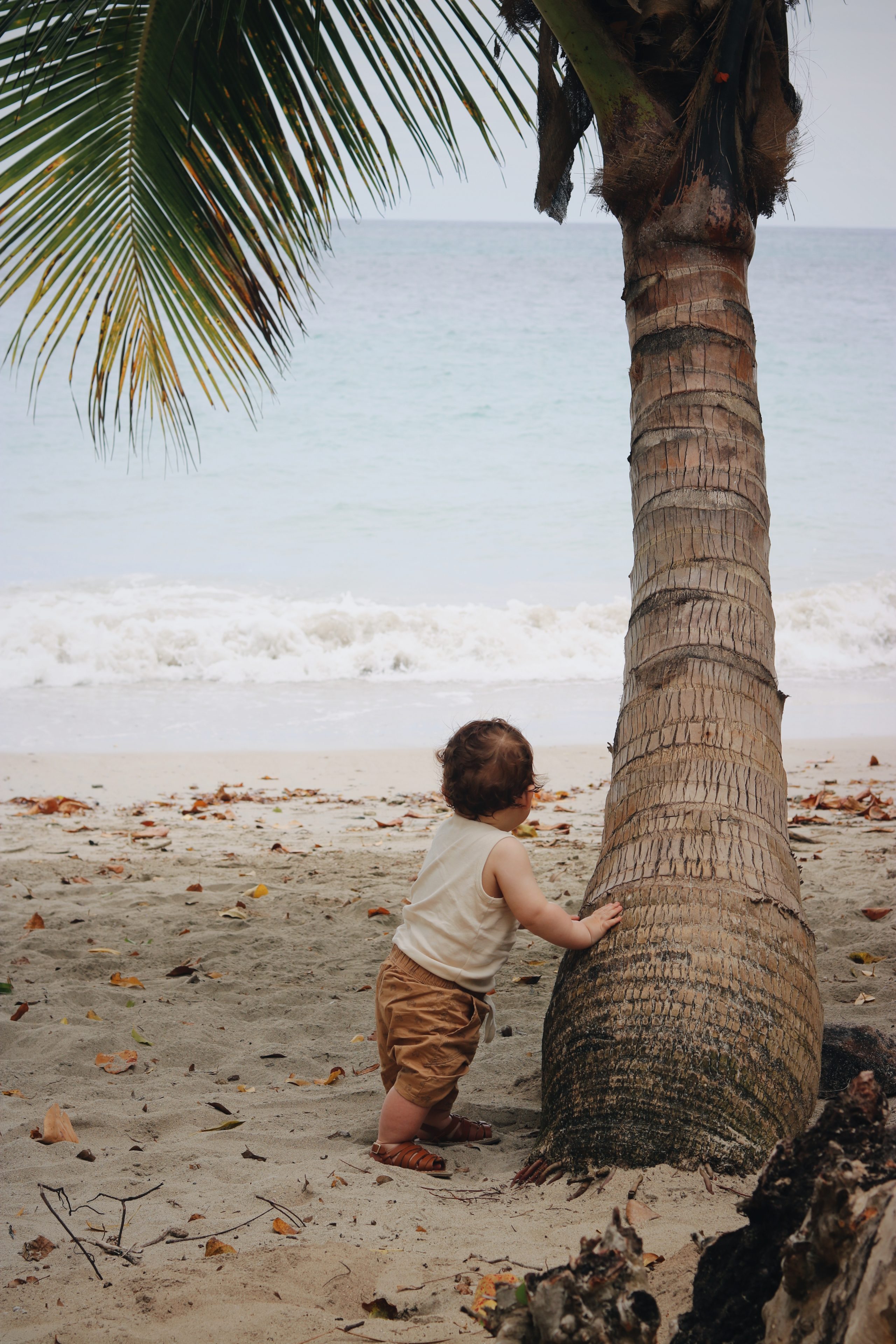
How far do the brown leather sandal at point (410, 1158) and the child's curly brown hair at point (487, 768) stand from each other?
81 cm

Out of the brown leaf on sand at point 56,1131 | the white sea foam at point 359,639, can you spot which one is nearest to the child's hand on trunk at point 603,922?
the brown leaf on sand at point 56,1131

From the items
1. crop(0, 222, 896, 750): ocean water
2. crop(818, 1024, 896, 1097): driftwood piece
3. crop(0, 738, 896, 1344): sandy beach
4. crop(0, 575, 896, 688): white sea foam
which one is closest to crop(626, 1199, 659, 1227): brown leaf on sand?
crop(0, 738, 896, 1344): sandy beach

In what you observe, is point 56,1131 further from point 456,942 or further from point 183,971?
point 183,971

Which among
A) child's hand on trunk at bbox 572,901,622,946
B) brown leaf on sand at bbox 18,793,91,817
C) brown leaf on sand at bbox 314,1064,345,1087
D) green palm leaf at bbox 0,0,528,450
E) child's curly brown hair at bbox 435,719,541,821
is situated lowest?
brown leaf on sand at bbox 314,1064,345,1087

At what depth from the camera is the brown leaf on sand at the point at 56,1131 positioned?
2.46 m

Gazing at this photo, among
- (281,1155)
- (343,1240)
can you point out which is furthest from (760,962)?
(281,1155)

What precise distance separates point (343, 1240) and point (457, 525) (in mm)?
19049

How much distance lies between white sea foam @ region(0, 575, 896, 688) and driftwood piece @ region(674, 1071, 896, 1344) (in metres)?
11.2

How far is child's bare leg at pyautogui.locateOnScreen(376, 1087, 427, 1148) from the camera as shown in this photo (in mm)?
2395

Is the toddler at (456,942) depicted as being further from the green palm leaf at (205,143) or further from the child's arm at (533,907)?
the green palm leaf at (205,143)

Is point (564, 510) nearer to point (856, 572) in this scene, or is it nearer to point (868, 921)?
point (856, 572)

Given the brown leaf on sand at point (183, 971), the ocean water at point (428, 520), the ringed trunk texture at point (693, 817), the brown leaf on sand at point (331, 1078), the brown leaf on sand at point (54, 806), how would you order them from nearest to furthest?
the ringed trunk texture at point (693, 817) < the brown leaf on sand at point (331, 1078) < the brown leaf on sand at point (183, 971) < the brown leaf on sand at point (54, 806) < the ocean water at point (428, 520)

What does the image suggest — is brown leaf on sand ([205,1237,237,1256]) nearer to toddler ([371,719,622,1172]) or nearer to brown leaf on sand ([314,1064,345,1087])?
toddler ([371,719,622,1172])

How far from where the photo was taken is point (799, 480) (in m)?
21.1
